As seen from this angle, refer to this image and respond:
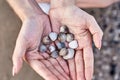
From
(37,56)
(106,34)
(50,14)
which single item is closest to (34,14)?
(50,14)

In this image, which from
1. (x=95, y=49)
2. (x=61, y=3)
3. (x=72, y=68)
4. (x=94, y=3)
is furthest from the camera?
(x=95, y=49)

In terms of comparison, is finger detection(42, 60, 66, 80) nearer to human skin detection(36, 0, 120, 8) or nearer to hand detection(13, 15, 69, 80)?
hand detection(13, 15, 69, 80)

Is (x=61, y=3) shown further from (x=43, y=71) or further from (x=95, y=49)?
(x=95, y=49)

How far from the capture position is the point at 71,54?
4.47ft

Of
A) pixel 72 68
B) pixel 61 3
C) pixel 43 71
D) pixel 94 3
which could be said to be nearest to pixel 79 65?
pixel 72 68

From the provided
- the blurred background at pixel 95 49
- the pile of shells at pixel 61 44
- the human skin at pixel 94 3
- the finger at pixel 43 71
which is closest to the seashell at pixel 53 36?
the pile of shells at pixel 61 44

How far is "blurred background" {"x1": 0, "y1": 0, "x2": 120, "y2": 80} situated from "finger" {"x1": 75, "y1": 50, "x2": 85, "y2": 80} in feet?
1.31

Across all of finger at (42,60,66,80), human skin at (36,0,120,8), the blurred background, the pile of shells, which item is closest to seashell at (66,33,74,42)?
the pile of shells

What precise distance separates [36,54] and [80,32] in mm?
171

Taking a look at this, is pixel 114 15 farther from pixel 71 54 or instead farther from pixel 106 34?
pixel 71 54

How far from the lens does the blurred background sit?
173cm

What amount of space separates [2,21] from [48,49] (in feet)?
1.52

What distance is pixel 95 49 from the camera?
182 centimetres

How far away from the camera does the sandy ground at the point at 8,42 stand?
1.72m
